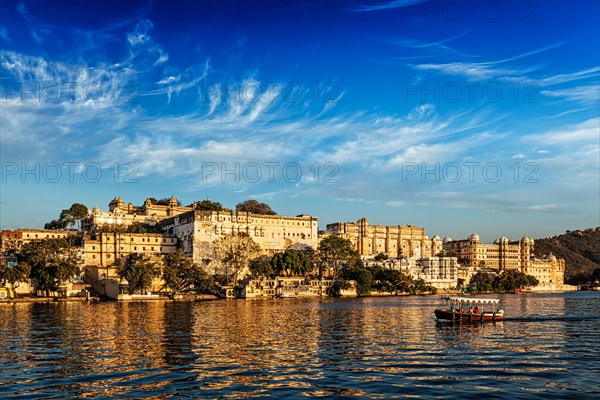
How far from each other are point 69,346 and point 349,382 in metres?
19.8

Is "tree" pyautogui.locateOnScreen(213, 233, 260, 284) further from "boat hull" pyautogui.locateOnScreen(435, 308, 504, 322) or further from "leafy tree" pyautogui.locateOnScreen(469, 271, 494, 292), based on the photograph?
"boat hull" pyautogui.locateOnScreen(435, 308, 504, 322)

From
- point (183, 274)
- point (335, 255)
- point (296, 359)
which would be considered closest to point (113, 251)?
point (183, 274)

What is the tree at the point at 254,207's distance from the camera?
169 metres

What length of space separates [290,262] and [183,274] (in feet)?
78.0

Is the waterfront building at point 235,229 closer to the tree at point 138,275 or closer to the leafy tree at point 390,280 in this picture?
the leafy tree at point 390,280

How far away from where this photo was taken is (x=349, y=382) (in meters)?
27.7

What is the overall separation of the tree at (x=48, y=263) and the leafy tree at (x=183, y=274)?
14.4m

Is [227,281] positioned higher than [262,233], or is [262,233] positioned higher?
[262,233]

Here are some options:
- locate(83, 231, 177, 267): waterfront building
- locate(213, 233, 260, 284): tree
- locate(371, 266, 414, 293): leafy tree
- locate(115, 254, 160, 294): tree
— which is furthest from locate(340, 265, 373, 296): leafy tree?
locate(115, 254, 160, 294): tree

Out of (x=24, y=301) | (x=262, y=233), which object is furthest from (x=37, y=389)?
(x=262, y=233)

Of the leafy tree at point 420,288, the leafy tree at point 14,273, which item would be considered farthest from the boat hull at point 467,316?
the leafy tree at point 420,288

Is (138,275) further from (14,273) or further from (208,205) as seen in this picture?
(208,205)

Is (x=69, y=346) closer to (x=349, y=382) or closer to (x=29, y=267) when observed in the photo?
(x=349, y=382)

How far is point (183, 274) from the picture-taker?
347 feet
